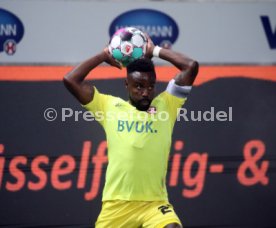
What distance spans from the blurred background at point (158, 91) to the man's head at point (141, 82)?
4.77 ft

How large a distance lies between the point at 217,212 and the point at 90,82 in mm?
1636

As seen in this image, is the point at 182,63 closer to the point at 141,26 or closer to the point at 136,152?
the point at 136,152

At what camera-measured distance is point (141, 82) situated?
423 cm

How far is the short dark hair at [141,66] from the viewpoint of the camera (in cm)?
425

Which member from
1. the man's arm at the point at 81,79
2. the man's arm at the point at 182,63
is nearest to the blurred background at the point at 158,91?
the man's arm at the point at 81,79

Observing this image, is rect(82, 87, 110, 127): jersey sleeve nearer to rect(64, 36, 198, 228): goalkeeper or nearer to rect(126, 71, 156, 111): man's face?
rect(64, 36, 198, 228): goalkeeper

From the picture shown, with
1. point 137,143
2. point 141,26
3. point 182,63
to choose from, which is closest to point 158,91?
point 141,26

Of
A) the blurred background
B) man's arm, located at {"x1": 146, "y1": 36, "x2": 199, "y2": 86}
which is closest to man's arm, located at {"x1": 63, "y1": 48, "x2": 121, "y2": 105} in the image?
man's arm, located at {"x1": 146, "y1": 36, "x2": 199, "y2": 86}

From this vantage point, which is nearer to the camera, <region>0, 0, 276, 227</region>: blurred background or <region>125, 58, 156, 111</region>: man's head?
<region>125, 58, 156, 111</region>: man's head

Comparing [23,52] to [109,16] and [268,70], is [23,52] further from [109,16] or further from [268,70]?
[268,70]

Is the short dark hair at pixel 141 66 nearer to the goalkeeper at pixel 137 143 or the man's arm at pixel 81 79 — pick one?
the goalkeeper at pixel 137 143

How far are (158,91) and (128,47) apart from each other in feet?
5.28

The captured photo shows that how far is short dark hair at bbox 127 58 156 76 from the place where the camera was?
4250 millimetres

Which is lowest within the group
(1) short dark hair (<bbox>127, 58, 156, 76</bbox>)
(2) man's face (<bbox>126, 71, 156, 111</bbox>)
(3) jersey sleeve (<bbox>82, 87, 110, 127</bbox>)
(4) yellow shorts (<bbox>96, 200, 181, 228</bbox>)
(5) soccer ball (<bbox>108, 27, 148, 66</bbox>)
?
(4) yellow shorts (<bbox>96, 200, 181, 228</bbox>)
